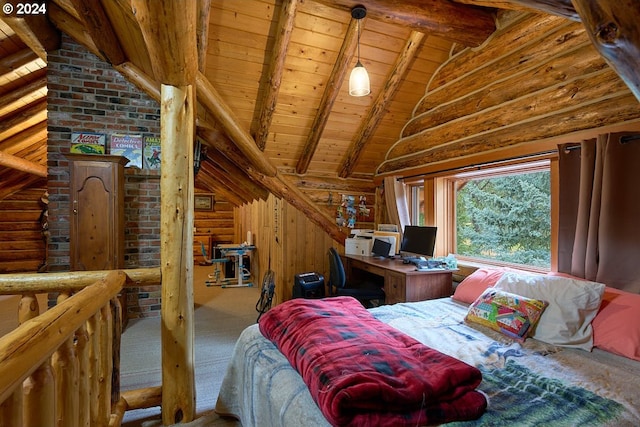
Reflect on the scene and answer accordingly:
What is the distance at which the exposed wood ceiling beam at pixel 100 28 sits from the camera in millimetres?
2325

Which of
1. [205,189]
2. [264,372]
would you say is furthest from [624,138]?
[205,189]

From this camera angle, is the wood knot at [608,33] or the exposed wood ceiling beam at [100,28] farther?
the exposed wood ceiling beam at [100,28]

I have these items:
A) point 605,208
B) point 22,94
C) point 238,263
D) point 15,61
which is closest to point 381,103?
point 605,208

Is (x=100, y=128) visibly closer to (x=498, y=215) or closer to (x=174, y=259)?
(x=174, y=259)

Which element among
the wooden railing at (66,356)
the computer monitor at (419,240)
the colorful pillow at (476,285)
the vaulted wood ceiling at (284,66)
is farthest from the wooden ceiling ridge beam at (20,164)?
the colorful pillow at (476,285)

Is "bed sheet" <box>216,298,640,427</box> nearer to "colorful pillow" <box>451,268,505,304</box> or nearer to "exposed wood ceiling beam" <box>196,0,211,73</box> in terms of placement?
"colorful pillow" <box>451,268,505,304</box>

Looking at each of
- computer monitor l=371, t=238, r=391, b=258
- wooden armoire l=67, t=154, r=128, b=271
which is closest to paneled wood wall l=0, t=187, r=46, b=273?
wooden armoire l=67, t=154, r=128, b=271

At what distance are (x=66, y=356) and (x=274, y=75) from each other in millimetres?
2665

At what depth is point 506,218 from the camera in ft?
9.57

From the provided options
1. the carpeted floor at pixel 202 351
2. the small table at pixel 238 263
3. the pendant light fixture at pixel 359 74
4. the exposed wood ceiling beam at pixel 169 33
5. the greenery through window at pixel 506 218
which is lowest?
the carpeted floor at pixel 202 351

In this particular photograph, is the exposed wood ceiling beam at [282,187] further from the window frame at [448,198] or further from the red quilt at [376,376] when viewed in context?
the red quilt at [376,376]

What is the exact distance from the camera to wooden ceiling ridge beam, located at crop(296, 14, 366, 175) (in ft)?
9.30

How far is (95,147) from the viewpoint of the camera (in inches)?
134

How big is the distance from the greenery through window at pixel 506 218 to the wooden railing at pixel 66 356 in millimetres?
2930
